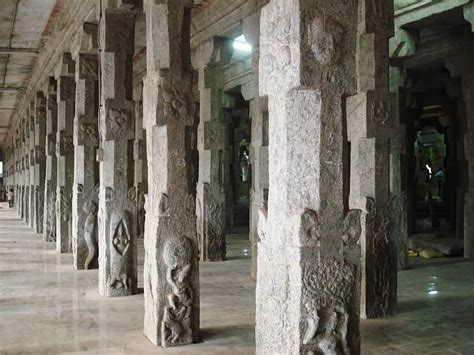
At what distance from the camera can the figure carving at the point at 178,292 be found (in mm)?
5578

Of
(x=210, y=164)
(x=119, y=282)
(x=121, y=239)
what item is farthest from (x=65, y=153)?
(x=119, y=282)

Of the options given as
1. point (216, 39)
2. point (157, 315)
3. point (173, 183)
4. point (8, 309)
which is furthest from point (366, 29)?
point (8, 309)

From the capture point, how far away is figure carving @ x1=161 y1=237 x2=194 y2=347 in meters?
5.58

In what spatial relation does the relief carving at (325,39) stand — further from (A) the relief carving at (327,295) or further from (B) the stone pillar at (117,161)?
(B) the stone pillar at (117,161)

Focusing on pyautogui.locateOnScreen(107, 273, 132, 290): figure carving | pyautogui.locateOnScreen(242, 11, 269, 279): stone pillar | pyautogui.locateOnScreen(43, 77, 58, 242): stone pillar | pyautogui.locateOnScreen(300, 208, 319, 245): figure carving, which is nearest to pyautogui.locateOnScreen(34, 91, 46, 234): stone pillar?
pyautogui.locateOnScreen(43, 77, 58, 242): stone pillar

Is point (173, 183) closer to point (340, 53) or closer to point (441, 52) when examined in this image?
point (340, 53)

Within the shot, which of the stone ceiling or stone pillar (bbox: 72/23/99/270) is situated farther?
the stone ceiling

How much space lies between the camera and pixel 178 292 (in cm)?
564

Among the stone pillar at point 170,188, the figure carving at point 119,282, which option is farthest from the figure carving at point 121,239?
the stone pillar at point 170,188

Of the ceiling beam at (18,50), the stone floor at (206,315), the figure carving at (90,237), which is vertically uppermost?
the ceiling beam at (18,50)

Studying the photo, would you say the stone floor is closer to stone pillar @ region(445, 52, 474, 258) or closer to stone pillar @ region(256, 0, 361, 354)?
stone pillar @ region(445, 52, 474, 258)

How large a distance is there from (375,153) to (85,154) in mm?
5738

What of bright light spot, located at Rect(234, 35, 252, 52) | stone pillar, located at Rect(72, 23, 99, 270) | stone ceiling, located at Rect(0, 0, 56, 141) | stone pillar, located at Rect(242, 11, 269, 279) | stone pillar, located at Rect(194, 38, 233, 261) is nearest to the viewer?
stone pillar, located at Rect(242, 11, 269, 279)

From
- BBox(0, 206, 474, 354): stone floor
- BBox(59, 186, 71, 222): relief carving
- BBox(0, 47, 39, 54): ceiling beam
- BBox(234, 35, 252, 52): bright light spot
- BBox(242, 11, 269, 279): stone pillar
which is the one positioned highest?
BBox(0, 47, 39, 54): ceiling beam
